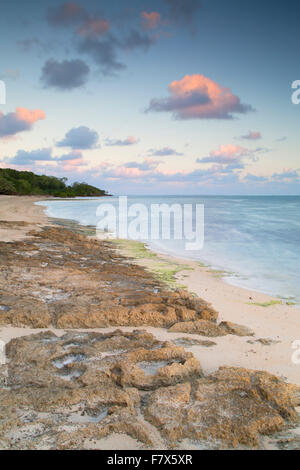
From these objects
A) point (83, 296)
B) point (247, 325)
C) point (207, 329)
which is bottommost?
point (247, 325)

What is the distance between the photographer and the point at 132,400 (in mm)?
2516

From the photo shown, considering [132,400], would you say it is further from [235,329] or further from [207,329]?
[235,329]

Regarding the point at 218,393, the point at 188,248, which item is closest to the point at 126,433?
the point at 218,393

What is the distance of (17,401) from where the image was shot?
244 cm

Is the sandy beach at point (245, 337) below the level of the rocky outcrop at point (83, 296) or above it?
below

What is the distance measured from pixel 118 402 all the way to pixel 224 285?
491 centimetres

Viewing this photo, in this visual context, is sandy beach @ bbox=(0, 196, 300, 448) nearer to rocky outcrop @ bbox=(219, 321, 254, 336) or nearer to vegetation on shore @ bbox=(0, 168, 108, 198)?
rocky outcrop @ bbox=(219, 321, 254, 336)

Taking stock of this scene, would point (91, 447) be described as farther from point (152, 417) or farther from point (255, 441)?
point (255, 441)

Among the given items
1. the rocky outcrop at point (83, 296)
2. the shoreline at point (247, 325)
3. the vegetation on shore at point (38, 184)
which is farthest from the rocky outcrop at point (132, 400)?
the vegetation on shore at point (38, 184)

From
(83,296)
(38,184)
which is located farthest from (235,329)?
(38,184)

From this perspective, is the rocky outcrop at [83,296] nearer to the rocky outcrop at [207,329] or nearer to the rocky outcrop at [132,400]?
the rocky outcrop at [207,329]

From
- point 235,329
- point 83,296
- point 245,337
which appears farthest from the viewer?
point 83,296

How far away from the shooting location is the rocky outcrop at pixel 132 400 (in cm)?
218

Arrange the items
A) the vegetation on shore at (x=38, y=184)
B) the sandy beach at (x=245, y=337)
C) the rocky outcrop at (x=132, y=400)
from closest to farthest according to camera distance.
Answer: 1. the rocky outcrop at (x=132, y=400)
2. the sandy beach at (x=245, y=337)
3. the vegetation on shore at (x=38, y=184)
